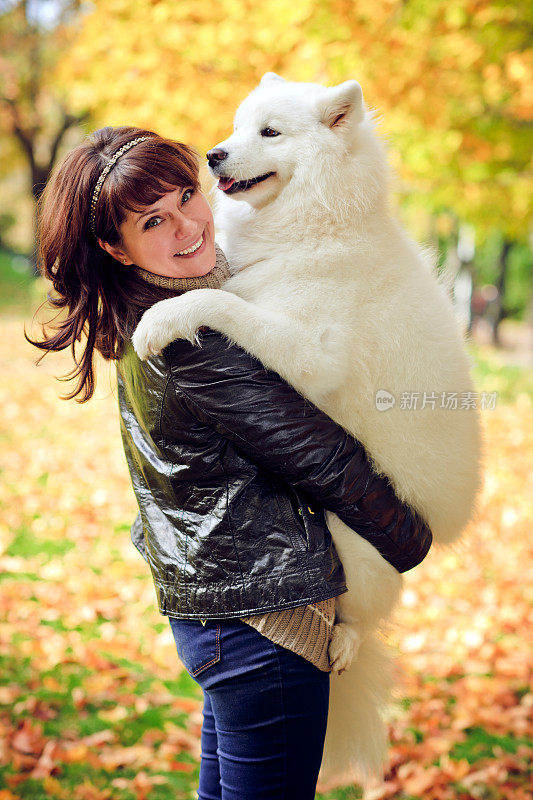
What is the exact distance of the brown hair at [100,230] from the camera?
177 centimetres

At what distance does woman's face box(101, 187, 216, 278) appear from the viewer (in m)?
1.82

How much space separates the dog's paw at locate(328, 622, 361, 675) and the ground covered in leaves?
17.0 inches

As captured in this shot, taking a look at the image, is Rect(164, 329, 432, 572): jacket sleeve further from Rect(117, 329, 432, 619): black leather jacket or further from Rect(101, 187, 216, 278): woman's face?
Rect(101, 187, 216, 278): woman's face

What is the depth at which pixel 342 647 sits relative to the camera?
6.03ft

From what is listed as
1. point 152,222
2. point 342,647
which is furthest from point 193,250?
point 342,647

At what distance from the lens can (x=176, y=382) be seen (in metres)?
1.70

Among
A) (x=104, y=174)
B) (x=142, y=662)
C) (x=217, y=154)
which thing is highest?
(x=104, y=174)

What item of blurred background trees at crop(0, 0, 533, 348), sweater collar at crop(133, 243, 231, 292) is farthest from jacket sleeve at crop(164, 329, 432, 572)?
blurred background trees at crop(0, 0, 533, 348)

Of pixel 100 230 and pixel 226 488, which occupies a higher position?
pixel 100 230

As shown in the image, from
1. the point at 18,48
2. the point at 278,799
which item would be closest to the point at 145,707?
the point at 278,799

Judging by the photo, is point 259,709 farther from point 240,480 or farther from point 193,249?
point 193,249

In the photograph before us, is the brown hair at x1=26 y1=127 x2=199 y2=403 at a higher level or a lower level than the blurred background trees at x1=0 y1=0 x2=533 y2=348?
higher

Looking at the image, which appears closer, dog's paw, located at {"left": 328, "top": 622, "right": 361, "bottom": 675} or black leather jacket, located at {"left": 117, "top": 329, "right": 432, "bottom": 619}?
black leather jacket, located at {"left": 117, "top": 329, "right": 432, "bottom": 619}

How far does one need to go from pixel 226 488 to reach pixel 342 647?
54 cm
